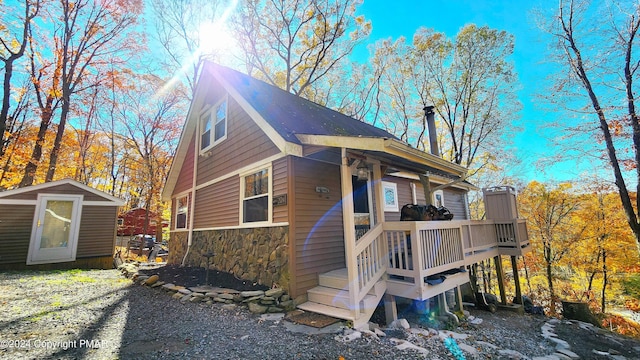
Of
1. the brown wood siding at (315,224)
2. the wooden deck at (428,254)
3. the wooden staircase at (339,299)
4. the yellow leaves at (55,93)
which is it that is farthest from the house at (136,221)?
the wooden deck at (428,254)

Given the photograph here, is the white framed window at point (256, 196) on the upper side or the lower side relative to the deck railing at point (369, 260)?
upper

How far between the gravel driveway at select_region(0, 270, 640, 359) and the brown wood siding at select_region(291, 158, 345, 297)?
1.09 meters

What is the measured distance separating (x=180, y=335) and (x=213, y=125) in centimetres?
614

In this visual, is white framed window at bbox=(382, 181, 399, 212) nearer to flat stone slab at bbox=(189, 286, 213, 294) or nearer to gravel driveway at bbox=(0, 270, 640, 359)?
gravel driveway at bbox=(0, 270, 640, 359)

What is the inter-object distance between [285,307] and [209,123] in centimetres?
641

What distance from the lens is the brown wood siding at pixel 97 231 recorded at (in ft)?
32.9

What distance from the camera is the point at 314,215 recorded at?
5512 mm

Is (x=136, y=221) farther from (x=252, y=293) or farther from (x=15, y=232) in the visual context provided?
(x=252, y=293)

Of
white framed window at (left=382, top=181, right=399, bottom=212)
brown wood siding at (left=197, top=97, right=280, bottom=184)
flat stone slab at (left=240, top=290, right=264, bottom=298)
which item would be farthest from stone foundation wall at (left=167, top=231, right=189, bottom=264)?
white framed window at (left=382, top=181, right=399, bottom=212)

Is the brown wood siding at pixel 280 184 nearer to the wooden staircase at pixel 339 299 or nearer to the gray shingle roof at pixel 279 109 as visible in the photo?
the gray shingle roof at pixel 279 109

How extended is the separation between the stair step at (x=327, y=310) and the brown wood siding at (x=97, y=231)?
961 cm

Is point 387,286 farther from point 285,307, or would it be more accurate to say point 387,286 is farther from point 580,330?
point 580,330

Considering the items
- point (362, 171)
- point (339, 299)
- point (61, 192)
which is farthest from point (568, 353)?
point (61, 192)

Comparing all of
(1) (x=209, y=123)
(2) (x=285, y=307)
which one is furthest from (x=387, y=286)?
(1) (x=209, y=123)
